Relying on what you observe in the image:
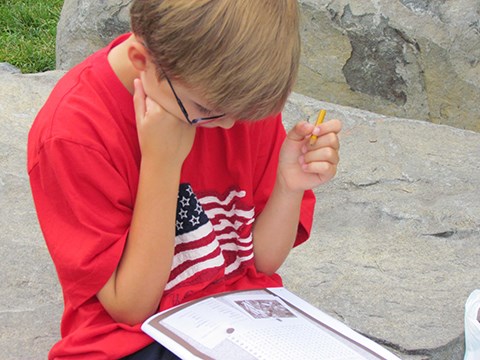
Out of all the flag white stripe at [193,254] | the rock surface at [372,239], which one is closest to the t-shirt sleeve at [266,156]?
the flag white stripe at [193,254]

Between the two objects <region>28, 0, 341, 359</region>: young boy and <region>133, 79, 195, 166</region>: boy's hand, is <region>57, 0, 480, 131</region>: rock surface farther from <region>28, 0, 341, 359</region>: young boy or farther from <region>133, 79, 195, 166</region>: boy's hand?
<region>133, 79, 195, 166</region>: boy's hand

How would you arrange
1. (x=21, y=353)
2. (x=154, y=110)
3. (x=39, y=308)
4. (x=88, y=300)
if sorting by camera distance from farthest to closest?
(x=39, y=308), (x=21, y=353), (x=88, y=300), (x=154, y=110)

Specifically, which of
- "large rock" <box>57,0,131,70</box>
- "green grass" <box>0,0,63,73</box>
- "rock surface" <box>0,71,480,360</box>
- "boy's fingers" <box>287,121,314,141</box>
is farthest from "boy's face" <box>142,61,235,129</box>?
"green grass" <box>0,0,63,73</box>

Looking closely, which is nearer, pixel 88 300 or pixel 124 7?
pixel 88 300

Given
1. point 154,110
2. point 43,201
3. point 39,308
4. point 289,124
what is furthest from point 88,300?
point 289,124

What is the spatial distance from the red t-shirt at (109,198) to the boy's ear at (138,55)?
107 mm

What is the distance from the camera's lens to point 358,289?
2.22m

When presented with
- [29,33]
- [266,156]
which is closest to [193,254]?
[266,156]

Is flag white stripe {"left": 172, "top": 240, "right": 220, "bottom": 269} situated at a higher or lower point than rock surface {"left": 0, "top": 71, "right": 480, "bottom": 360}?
higher

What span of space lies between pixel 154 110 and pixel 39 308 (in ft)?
2.82

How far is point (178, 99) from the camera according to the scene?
137 centimetres

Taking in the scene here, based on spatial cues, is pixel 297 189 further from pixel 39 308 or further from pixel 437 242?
pixel 437 242

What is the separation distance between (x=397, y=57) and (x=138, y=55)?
207 cm

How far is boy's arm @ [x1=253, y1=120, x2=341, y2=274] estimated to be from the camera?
1577mm
